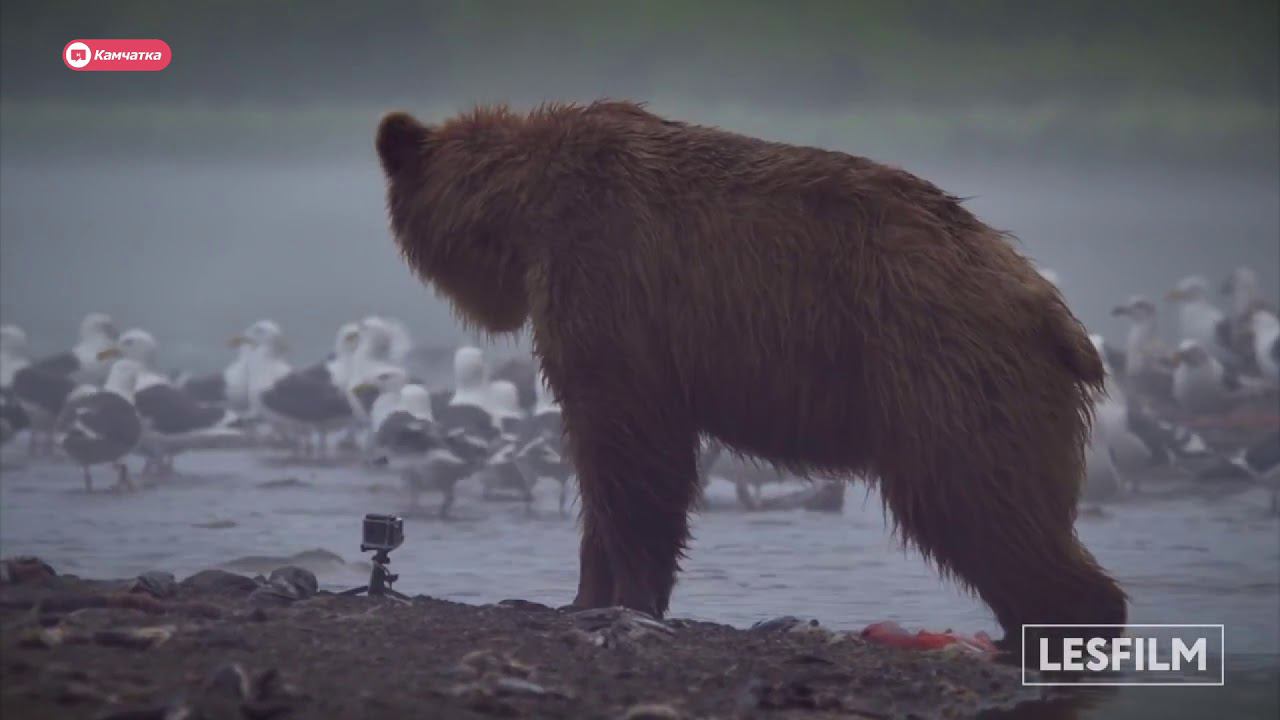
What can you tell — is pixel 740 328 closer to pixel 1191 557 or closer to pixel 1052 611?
pixel 1052 611

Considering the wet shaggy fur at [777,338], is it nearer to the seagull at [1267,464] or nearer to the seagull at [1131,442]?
the seagull at [1131,442]

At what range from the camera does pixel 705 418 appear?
4008 mm

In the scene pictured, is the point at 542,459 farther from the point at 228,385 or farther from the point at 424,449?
the point at 228,385

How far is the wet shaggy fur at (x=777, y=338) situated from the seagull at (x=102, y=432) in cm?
558

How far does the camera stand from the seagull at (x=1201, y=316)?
1176 cm

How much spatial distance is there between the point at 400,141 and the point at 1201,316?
354 inches

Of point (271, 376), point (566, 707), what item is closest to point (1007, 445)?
point (566, 707)

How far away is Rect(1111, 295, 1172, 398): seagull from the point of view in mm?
11016

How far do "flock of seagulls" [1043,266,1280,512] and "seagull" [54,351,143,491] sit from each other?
220 inches

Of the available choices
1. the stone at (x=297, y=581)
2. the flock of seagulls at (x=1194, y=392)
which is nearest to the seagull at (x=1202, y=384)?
the flock of seagulls at (x=1194, y=392)

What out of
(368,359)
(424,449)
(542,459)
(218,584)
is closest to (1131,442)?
(542,459)

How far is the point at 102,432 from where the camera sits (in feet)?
30.1

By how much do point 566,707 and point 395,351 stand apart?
26.2ft

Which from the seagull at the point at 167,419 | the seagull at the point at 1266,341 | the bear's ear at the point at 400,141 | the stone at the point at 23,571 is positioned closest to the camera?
the stone at the point at 23,571
